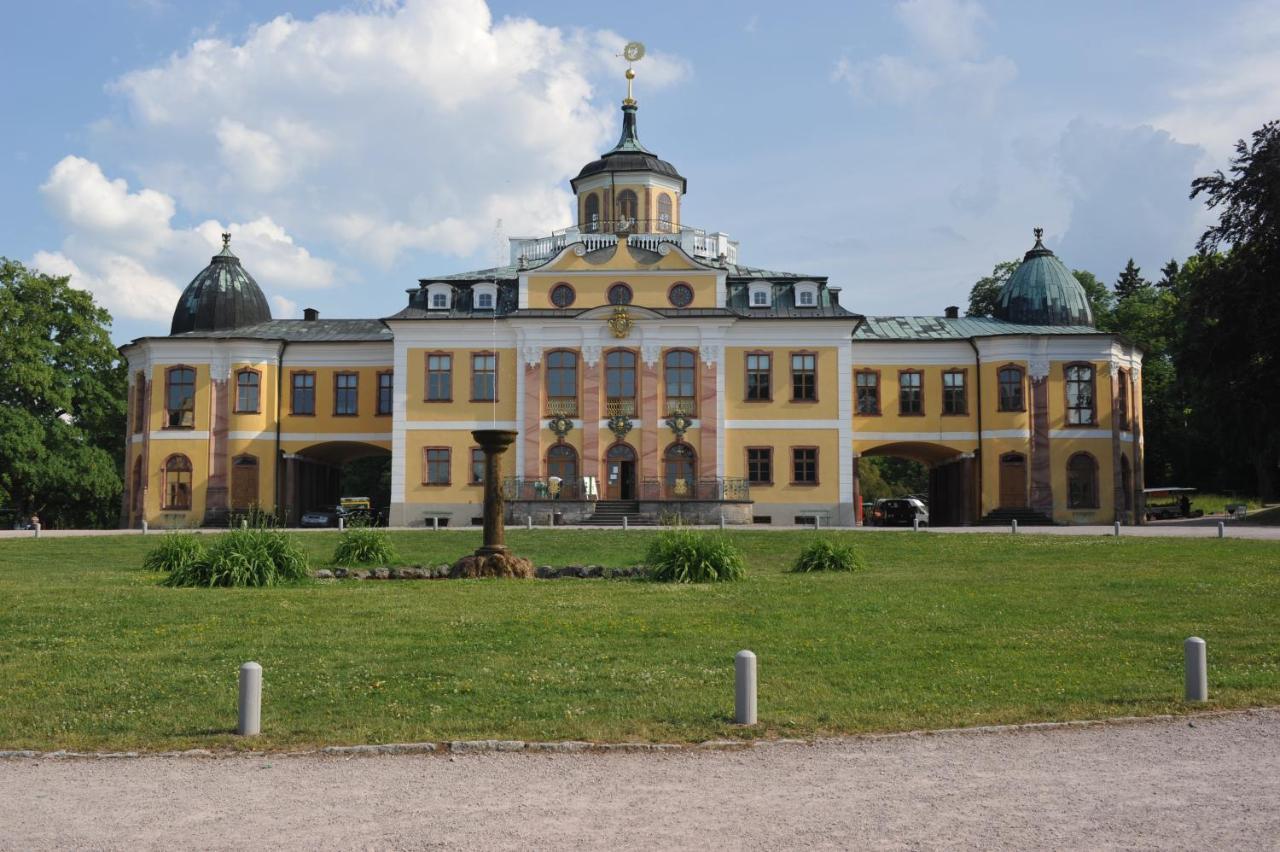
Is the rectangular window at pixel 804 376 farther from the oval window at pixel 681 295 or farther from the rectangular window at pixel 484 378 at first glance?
the rectangular window at pixel 484 378

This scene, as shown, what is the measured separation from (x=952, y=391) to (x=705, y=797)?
44.8m

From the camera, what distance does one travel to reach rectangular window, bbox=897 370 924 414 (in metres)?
52.2

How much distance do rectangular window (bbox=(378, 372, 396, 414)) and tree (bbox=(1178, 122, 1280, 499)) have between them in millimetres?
30786

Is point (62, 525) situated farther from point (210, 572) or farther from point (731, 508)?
point (210, 572)

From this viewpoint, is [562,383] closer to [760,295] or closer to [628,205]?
[760,295]

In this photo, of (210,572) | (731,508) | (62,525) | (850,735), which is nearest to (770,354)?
(731,508)

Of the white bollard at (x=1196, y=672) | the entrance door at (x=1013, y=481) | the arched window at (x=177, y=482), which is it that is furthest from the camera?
the arched window at (x=177, y=482)

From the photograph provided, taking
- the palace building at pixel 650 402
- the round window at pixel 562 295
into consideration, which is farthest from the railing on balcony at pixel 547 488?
the round window at pixel 562 295

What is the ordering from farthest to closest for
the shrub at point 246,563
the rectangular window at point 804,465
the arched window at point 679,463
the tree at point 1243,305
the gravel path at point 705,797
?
the rectangular window at point 804,465
the arched window at point 679,463
the tree at point 1243,305
the shrub at point 246,563
the gravel path at point 705,797

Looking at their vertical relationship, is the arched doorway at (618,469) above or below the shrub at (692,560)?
above

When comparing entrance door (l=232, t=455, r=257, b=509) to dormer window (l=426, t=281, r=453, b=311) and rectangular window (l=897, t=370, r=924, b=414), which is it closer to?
dormer window (l=426, t=281, r=453, b=311)

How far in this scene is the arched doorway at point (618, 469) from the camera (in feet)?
165

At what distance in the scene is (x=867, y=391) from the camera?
5253 cm

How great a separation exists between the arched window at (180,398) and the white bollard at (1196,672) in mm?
45612
